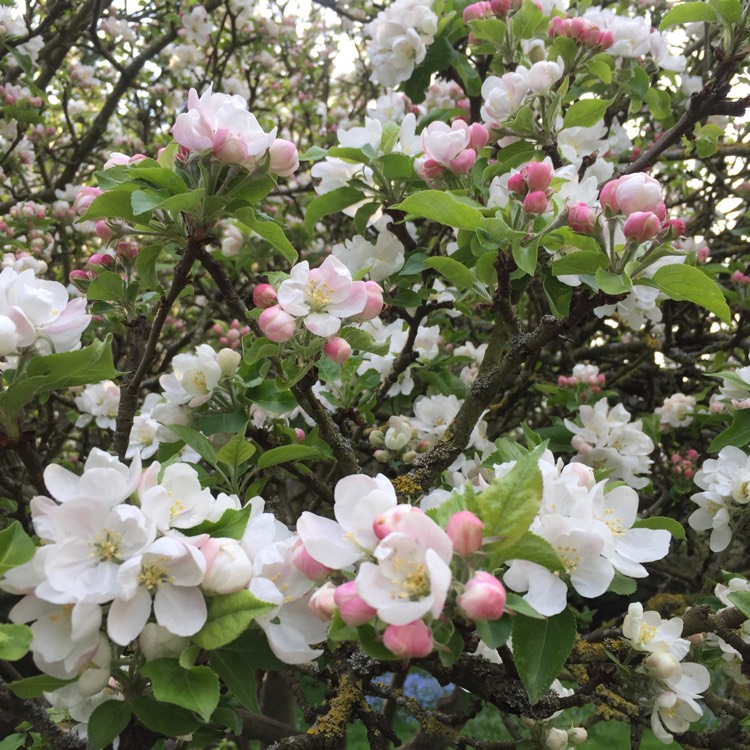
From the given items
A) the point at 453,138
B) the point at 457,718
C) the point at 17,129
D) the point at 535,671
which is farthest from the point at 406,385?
the point at 17,129

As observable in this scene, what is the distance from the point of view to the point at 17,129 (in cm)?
350

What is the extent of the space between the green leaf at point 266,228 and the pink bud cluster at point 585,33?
1.22 meters

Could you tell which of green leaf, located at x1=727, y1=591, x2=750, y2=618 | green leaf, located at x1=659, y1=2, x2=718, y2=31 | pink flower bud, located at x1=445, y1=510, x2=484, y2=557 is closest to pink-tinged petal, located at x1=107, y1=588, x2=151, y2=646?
pink flower bud, located at x1=445, y1=510, x2=484, y2=557

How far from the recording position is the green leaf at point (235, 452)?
1.34m

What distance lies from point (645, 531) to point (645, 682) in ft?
1.11

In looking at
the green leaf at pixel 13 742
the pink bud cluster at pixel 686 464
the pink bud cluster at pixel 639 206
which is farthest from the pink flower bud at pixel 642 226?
the pink bud cluster at pixel 686 464

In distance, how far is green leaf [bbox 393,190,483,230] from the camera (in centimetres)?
130

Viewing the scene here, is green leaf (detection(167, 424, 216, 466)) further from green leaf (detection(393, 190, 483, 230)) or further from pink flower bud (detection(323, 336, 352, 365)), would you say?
green leaf (detection(393, 190, 483, 230))

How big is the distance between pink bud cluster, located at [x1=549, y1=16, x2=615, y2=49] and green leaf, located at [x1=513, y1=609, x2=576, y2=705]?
5.61 feet

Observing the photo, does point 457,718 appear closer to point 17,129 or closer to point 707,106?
point 707,106

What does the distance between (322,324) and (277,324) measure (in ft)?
→ 0.27

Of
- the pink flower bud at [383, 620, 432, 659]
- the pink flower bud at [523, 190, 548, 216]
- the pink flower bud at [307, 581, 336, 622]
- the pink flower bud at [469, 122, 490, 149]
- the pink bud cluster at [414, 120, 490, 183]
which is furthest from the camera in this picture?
the pink flower bud at [469, 122, 490, 149]

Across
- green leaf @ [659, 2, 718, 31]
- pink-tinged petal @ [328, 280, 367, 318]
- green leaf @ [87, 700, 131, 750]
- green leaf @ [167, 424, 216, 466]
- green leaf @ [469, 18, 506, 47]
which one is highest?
green leaf @ [659, 2, 718, 31]

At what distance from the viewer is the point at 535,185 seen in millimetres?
1308
